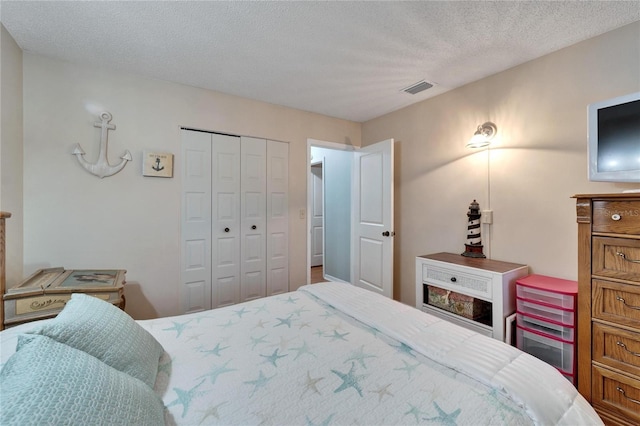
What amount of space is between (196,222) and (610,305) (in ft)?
10.1

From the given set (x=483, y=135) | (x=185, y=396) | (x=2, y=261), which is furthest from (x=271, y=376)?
(x=483, y=135)

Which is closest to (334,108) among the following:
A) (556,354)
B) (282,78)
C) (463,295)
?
(282,78)

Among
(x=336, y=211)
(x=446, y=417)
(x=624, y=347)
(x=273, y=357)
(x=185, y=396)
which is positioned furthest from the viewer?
(x=336, y=211)

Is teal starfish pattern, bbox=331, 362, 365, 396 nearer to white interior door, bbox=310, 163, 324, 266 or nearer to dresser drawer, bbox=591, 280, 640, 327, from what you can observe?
dresser drawer, bbox=591, 280, 640, 327

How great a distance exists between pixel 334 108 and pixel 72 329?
306 centimetres

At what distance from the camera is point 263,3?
1.61 meters

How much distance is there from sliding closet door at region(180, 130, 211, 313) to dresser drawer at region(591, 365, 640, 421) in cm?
297

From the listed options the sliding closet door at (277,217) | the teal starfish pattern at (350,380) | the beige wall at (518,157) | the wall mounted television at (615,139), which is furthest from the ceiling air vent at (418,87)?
the teal starfish pattern at (350,380)

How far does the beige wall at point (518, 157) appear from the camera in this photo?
6.37ft

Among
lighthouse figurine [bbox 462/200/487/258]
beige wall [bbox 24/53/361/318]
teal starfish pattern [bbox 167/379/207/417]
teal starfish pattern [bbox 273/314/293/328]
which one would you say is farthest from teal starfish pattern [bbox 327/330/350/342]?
beige wall [bbox 24/53/361/318]

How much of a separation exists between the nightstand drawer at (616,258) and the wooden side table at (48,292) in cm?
289

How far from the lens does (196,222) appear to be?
2.80 metres

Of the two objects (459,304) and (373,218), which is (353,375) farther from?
(373,218)

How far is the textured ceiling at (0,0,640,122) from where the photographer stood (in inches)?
65.1
